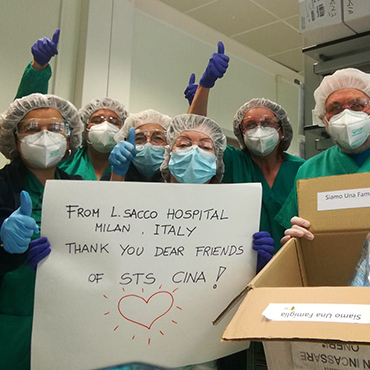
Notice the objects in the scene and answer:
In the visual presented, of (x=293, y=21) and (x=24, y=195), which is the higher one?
(x=293, y=21)

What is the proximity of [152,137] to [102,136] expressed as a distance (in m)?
0.32

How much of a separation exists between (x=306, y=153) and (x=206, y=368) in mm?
1423

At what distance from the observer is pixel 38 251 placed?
102cm

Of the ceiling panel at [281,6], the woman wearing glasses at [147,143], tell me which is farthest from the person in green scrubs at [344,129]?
the ceiling panel at [281,6]

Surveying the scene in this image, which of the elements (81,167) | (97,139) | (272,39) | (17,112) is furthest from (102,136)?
(272,39)

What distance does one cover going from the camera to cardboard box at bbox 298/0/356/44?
201cm

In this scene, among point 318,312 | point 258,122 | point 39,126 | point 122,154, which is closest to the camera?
point 318,312

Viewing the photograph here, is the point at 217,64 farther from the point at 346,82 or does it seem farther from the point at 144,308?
the point at 144,308

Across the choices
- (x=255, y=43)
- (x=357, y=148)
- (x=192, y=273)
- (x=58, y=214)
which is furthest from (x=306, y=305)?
(x=255, y=43)

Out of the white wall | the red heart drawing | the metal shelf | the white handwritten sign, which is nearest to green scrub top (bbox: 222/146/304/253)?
the metal shelf

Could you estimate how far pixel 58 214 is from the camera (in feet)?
3.45

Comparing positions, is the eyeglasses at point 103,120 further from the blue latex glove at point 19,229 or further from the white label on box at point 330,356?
the white label on box at point 330,356

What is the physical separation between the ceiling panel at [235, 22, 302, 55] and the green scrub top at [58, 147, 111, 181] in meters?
2.84

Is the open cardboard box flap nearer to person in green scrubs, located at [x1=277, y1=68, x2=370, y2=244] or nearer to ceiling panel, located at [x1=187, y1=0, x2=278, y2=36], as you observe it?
person in green scrubs, located at [x1=277, y1=68, x2=370, y2=244]
